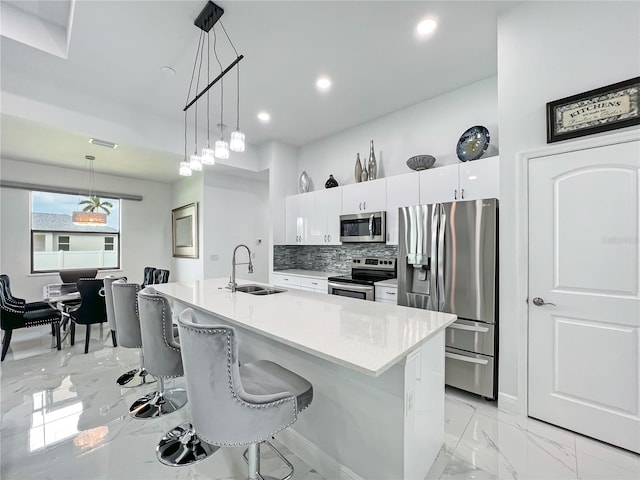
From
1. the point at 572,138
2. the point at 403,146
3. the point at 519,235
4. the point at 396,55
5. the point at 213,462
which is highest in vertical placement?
the point at 396,55

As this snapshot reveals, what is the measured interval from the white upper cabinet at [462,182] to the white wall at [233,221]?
284cm

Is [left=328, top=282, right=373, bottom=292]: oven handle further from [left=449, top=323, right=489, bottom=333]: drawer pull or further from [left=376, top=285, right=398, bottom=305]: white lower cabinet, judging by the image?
[left=449, top=323, right=489, bottom=333]: drawer pull

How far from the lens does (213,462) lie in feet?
5.59

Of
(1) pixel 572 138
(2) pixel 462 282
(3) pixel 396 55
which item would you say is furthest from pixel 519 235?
(3) pixel 396 55

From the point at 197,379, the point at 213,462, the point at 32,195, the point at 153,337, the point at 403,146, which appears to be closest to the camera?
the point at 197,379

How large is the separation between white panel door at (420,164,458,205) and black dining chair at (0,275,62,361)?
4.75 meters

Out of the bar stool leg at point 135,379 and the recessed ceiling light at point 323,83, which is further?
the recessed ceiling light at point 323,83

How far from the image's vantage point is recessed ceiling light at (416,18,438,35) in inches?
87.2

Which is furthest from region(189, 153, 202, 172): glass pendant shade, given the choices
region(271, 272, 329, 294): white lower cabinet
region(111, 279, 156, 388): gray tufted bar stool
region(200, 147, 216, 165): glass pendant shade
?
region(271, 272, 329, 294): white lower cabinet

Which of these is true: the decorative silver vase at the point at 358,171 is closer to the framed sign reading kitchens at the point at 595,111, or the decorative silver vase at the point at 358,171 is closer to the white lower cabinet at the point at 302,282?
the white lower cabinet at the point at 302,282

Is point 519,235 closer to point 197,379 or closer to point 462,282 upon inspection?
point 462,282

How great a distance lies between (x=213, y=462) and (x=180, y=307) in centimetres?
174

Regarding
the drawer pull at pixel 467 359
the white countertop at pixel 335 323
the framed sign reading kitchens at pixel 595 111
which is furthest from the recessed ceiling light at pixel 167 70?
the drawer pull at pixel 467 359

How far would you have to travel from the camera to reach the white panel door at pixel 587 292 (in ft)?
5.80
